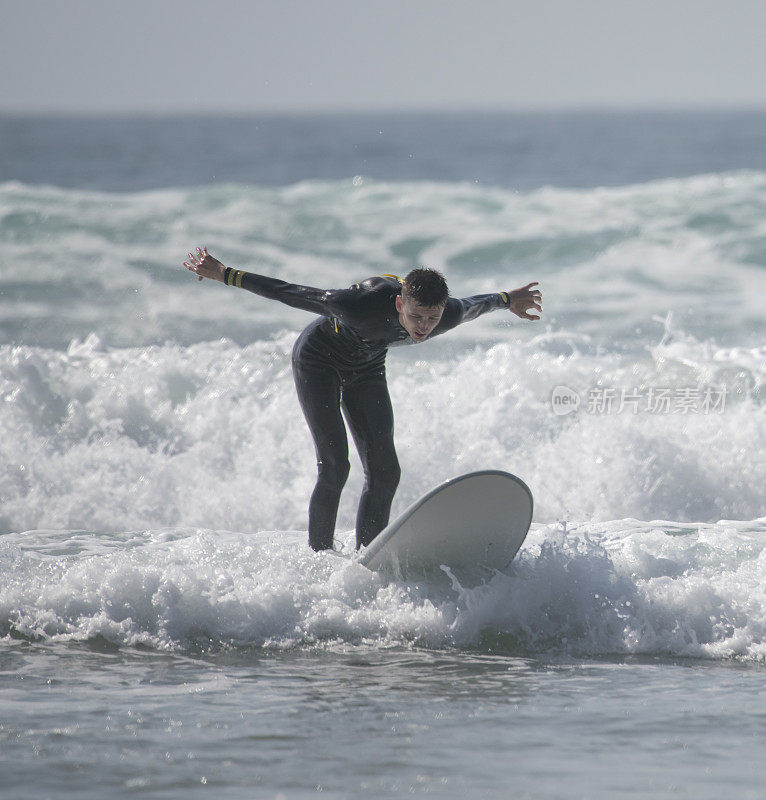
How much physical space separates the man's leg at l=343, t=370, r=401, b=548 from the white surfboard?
6.1 inches

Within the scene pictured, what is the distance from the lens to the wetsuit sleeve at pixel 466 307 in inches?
172

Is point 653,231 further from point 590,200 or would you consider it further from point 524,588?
point 524,588

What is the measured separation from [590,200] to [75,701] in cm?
1338

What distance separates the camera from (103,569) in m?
4.89

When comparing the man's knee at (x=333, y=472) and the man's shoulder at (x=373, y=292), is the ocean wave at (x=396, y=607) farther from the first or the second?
the man's shoulder at (x=373, y=292)

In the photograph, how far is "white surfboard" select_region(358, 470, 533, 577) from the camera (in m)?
4.38

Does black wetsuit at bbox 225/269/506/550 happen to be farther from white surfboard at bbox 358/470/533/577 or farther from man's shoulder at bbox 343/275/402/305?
white surfboard at bbox 358/470/533/577

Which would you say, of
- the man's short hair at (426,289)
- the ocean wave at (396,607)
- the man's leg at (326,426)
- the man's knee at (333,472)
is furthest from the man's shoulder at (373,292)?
the ocean wave at (396,607)

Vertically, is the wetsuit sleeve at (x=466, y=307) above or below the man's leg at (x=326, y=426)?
above

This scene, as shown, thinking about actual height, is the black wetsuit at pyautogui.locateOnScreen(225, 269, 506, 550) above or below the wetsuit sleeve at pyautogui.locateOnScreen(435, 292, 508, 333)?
below

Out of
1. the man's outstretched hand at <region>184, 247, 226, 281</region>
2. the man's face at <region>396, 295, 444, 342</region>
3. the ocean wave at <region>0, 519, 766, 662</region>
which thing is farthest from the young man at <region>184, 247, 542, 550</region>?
the ocean wave at <region>0, 519, 766, 662</region>

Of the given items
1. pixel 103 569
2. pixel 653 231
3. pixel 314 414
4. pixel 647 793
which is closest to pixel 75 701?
pixel 103 569

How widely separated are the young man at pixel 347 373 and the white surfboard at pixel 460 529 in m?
0.22

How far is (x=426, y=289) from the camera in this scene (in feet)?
13.3
